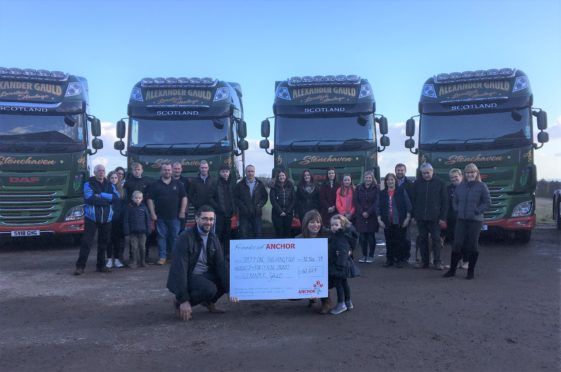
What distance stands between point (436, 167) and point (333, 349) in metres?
7.28

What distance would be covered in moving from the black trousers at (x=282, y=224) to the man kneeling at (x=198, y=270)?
3.83 meters

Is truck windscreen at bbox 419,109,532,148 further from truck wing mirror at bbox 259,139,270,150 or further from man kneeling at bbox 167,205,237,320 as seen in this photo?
man kneeling at bbox 167,205,237,320

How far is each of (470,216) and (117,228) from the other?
6.05 m

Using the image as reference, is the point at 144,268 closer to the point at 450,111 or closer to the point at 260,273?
the point at 260,273

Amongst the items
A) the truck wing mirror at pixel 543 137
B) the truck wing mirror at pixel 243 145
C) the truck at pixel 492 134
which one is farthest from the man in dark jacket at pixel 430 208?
the truck wing mirror at pixel 243 145

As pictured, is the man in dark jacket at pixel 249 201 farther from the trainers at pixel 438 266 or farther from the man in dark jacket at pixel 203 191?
the trainers at pixel 438 266

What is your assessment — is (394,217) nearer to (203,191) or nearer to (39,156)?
(203,191)

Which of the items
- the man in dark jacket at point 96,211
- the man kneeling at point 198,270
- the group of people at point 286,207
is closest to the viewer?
the man kneeling at point 198,270

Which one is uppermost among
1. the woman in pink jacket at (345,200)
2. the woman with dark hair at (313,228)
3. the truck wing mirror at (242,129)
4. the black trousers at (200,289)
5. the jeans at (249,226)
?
the truck wing mirror at (242,129)

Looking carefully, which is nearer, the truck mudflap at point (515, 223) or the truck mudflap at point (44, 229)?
the truck mudflap at point (515, 223)

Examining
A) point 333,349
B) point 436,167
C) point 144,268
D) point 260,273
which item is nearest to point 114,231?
point 144,268

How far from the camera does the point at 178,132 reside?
10.9 m

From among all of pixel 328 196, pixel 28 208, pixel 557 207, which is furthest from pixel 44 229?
pixel 557 207

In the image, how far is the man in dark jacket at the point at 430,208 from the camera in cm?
838
